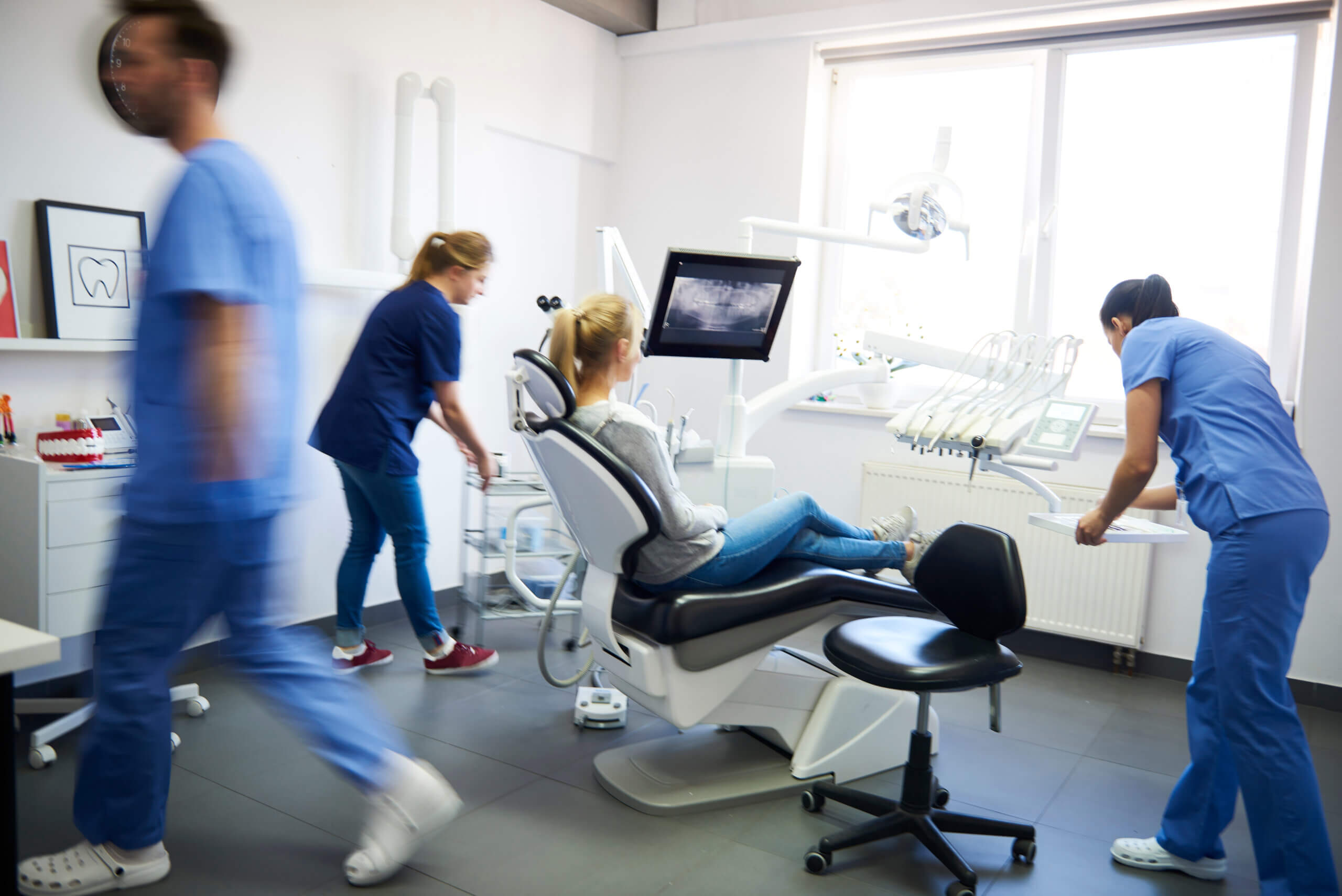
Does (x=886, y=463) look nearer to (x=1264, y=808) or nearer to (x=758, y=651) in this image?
(x=758, y=651)

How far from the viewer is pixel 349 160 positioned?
3.38m

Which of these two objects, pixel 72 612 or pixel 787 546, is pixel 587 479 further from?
pixel 72 612

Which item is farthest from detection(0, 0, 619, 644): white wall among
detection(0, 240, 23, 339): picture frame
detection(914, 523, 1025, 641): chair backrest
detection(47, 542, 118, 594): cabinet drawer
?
detection(914, 523, 1025, 641): chair backrest

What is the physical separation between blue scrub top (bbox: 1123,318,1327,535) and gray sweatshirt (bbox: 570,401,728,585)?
98cm

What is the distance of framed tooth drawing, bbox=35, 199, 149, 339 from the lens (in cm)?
256

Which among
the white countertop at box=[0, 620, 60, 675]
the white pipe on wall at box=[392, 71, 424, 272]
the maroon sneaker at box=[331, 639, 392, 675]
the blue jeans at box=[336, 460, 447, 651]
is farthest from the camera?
the white pipe on wall at box=[392, 71, 424, 272]

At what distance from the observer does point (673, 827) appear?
2.21m

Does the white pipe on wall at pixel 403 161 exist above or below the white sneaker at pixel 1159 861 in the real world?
above

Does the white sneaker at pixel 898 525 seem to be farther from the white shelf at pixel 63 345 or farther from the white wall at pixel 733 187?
the white shelf at pixel 63 345

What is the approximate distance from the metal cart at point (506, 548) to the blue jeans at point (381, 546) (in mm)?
256

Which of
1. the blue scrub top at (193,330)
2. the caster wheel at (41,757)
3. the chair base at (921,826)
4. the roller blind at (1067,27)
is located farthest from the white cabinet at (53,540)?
the roller blind at (1067,27)

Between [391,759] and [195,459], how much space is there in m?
0.63

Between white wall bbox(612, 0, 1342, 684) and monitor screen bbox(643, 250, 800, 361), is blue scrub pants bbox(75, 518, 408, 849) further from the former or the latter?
white wall bbox(612, 0, 1342, 684)

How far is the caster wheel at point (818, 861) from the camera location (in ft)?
6.64
